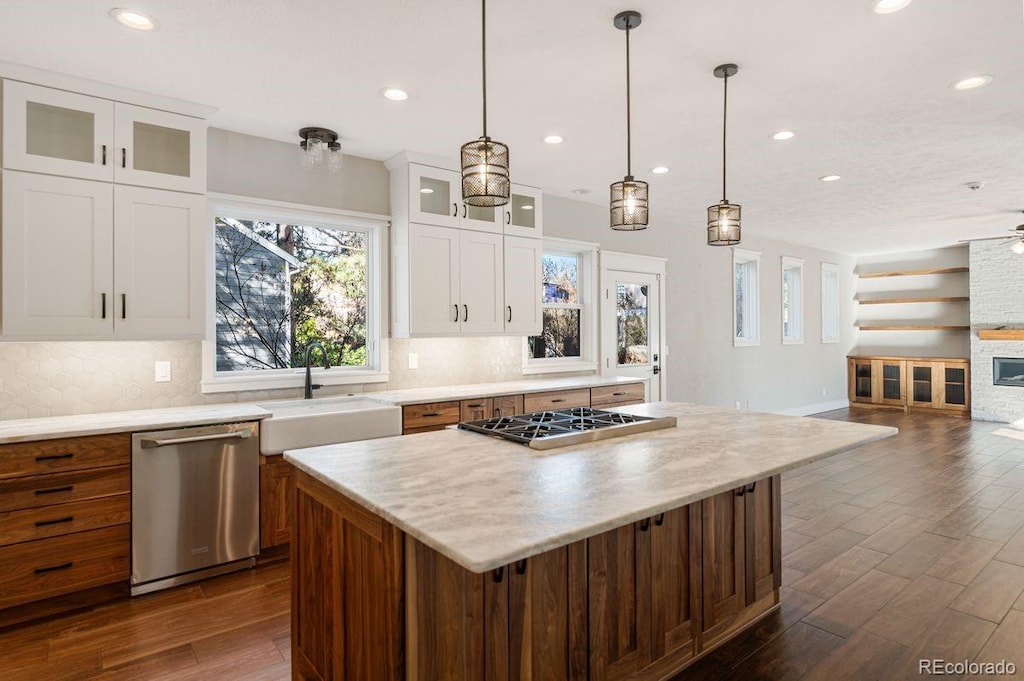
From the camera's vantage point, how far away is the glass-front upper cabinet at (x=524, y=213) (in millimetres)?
4645

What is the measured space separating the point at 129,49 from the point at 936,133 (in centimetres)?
473

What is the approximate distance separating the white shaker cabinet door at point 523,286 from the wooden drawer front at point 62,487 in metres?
2.77

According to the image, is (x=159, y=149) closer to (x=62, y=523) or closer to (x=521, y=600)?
(x=62, y=523)

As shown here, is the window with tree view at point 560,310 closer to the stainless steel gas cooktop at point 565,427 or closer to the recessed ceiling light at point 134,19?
the stainless steel gas cooktop at point 565,427

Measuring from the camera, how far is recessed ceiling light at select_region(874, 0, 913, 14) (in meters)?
2.22

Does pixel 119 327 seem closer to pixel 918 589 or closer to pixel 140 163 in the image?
pixel 140 163

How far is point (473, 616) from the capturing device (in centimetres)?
153

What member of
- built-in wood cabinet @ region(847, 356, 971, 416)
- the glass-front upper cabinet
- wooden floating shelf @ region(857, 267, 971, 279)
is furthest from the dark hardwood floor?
wooden floating shelf @ region(857, 267, 971, 279)

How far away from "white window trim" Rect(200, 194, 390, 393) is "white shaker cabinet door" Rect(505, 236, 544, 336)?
3.31 feet

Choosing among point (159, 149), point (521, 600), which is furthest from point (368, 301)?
point (521, 600)

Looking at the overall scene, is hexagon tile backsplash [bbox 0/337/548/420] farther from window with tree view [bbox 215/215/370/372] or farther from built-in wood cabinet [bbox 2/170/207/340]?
built-in wood cabinet [bbox 2/170/207/340]

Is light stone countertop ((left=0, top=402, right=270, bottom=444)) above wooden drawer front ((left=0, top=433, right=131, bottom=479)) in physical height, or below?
above

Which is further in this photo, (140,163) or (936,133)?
(936,133)

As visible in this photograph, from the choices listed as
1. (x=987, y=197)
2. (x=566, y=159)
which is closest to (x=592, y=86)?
(x=566, y=159)
